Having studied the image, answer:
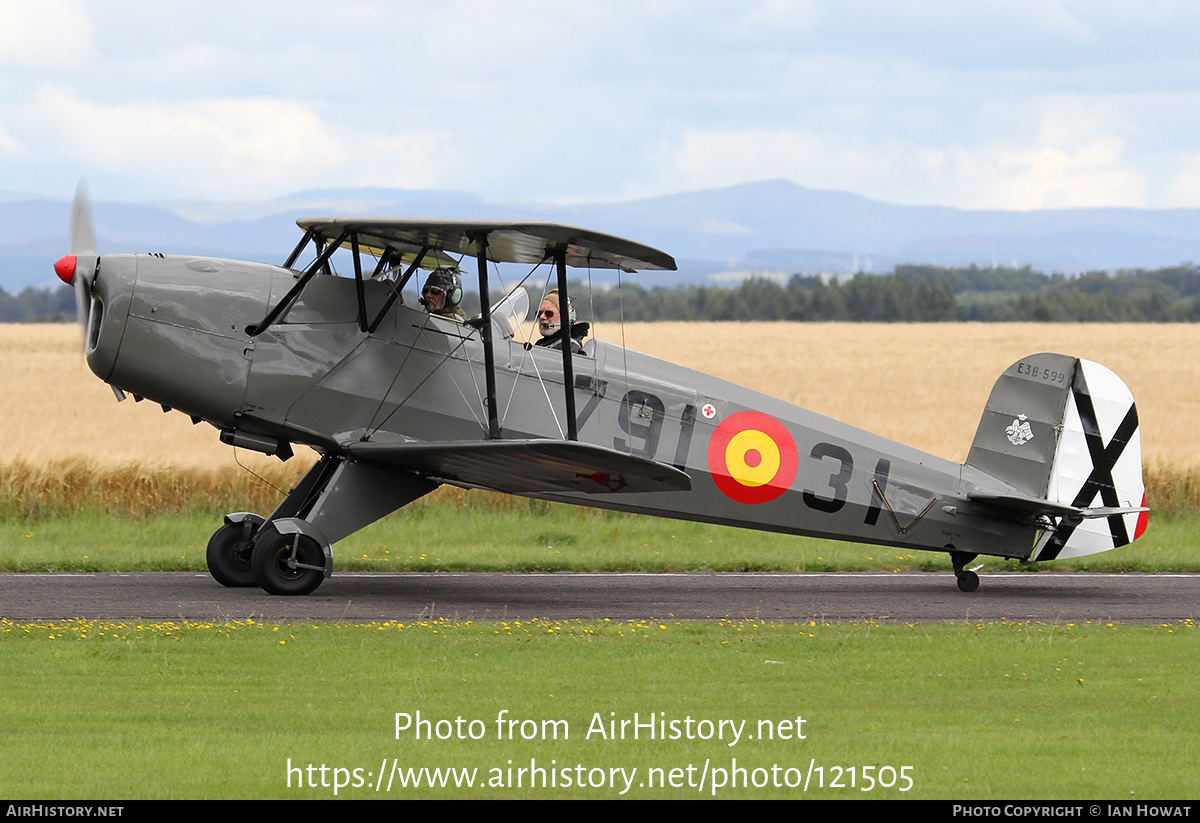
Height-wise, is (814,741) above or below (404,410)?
below

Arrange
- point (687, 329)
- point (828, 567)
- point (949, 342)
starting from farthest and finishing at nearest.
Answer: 1. point (687, 329)
2. point (949, 342)
3. point (828, 567)

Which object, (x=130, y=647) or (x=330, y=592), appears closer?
(x=130, y=647)

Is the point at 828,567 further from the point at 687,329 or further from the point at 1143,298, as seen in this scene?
the point at 1143,298

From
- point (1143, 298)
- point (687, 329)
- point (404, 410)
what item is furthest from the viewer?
point (1143, 298)

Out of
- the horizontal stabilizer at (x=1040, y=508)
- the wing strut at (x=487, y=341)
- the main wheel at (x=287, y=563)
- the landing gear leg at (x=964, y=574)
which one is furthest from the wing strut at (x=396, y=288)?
the landing gear leg at (x=964, y=574)

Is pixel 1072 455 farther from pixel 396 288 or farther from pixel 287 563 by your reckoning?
pixel 287 563

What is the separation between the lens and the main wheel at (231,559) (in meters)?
12.7

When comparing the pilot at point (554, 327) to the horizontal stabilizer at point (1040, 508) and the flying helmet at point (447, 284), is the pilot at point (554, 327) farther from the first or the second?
the horizontal stabilizer at point (1040, 508)

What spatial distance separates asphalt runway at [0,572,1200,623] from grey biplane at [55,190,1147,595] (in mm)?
526

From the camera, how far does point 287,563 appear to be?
12.0 m

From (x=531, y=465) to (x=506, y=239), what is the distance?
1855 millimetres

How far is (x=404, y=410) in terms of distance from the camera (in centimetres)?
1234
